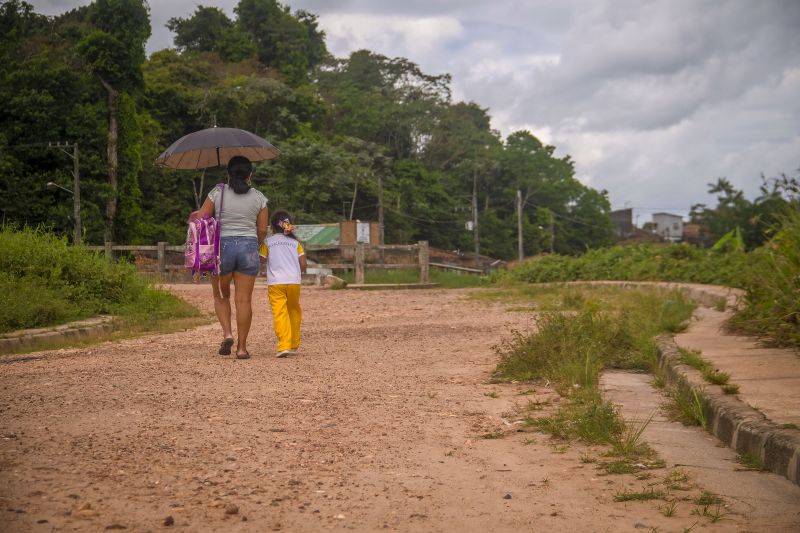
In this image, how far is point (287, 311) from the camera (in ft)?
30.8

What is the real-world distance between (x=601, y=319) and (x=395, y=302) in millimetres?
9563

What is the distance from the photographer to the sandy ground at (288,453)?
3.65 metres

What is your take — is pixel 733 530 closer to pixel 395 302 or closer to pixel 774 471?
pixel 774 471

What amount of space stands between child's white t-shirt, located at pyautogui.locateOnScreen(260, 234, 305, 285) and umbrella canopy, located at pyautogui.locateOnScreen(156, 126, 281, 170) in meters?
1.03

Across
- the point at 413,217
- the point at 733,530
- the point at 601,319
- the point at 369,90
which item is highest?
the point at 369,90

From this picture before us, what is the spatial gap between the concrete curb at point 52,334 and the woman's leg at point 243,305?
2.62m

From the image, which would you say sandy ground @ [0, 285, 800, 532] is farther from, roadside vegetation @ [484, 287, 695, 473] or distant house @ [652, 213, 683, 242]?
distant house @ [652, 213, 683, 242]

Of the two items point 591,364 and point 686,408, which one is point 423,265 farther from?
point 686,408

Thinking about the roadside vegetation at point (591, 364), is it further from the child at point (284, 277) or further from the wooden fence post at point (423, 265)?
the wooden fence post at point (423, 265)

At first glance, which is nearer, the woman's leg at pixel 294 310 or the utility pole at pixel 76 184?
the woman's leg at pixel 294 310

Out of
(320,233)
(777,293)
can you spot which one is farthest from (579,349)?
(320,233)

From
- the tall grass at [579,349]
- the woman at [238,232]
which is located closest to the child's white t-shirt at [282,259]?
the woman at [238,232]

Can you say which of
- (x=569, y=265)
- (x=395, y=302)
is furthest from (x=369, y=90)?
(x=395, y=302)

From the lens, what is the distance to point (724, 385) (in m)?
6.14
